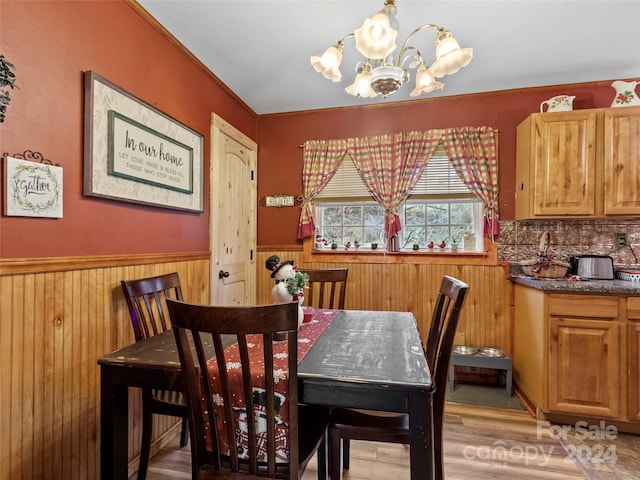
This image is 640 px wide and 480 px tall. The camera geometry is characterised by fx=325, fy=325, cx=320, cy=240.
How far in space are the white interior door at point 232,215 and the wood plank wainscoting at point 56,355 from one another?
94cm

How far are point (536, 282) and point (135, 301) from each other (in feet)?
8.60

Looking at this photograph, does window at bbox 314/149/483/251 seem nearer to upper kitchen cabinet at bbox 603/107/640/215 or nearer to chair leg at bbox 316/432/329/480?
upper kitchen cabinet at bbox 603/107/640/215

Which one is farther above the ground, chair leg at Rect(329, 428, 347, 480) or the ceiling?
the ceiling

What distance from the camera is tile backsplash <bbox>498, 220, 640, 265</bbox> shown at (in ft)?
8.82

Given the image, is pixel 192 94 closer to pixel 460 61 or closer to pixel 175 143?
pixel 175 143

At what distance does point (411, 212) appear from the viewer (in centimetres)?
320

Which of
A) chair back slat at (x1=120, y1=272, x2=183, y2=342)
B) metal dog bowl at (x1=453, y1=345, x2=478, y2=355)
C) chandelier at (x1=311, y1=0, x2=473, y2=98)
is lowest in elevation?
metal dog bowl at (x1=453, y1=345, x2=478, y2=355)

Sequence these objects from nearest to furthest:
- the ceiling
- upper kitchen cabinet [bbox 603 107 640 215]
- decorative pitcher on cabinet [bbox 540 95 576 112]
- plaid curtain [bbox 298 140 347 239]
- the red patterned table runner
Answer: the red patterned table runner → the ceiling → upper kitchen cabinet [bbox 603 107 640 215] → decorative pitcher on cabinet [bbox 540 95 576 112] → plaid curtain [bbox 298 140 347 239]

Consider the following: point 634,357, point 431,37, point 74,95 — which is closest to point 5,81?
point 74,95

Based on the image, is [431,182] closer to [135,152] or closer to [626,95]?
[626,95]

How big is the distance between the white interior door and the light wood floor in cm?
118

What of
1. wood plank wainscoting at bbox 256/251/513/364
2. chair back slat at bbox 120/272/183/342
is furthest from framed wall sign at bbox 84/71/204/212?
wood plank wainscoting at bbox 256/251/513/364

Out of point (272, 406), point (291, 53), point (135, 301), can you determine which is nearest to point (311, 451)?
point (272, 406)

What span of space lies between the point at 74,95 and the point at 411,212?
2.68 meters
